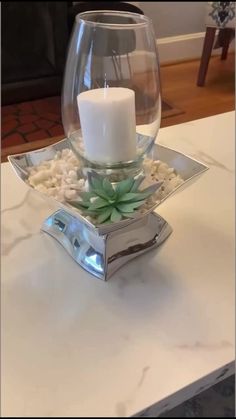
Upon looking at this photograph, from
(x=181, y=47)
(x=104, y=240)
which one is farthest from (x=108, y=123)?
(x=181, y=47)

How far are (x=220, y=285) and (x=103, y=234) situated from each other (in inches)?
7.0

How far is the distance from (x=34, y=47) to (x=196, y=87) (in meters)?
0.78

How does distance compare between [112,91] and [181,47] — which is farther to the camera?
[181,47]

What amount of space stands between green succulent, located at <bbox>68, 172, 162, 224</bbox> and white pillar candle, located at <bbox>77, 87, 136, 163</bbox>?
0.04 m

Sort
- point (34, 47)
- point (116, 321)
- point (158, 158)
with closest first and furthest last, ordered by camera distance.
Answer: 1. point (116, 321)
2. point (158, 158)
3. point (34, 47)

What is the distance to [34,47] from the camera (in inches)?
89.6

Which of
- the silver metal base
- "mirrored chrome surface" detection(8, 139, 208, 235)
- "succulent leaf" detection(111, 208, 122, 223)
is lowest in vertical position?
the silver metal base

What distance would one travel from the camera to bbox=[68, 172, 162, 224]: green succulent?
0.61 metres

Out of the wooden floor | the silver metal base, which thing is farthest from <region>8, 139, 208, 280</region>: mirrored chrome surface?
the wooden floor

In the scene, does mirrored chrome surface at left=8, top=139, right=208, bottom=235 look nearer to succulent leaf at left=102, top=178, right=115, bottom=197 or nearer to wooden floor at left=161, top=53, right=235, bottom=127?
succulent leaf at left=102, top=178, right=115, bottom=197

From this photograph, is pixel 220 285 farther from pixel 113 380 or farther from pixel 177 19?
pixel 177 19

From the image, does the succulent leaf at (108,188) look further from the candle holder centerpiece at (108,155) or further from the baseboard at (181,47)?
the baseboard at (181,47)

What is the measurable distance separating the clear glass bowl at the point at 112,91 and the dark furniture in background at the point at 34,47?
5.24ft

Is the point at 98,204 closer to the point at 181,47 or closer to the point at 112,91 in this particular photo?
the point at 112,91
